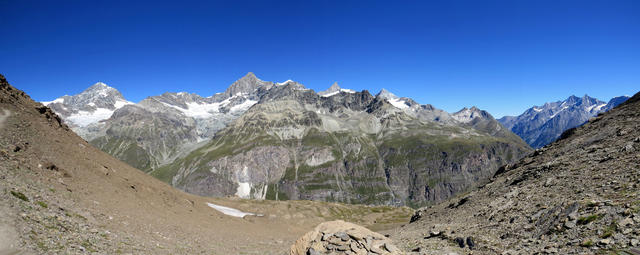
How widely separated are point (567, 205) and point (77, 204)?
4559 cm

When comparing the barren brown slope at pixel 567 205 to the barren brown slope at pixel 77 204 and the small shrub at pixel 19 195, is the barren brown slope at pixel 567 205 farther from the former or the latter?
the small shrub at pixel 19 195

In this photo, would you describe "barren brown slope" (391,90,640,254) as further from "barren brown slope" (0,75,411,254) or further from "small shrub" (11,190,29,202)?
"small shrub" (11,190,29,202)

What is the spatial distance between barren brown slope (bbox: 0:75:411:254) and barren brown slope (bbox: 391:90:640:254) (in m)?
26.3

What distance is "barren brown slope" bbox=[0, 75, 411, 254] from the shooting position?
2250 centimetres

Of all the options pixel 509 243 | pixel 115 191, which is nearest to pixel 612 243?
pixel 509 243

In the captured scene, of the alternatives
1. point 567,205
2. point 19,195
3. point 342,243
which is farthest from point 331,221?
point 19,195

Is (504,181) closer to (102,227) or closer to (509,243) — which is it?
(509,243)

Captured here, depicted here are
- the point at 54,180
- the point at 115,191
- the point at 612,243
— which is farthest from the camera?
the point at 115,191

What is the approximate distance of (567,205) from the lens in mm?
22047

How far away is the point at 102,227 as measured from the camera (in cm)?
2906

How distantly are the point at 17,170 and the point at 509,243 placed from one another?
47.0m

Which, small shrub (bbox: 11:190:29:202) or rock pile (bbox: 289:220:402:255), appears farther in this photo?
small shrub (bbox: 11:190:29:202)

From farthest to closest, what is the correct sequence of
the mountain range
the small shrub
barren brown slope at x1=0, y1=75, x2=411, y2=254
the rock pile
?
the small shrub → barren brown slope at x1=0, y1=75, x2=411, y2=254 → the rock pile → the mountain range

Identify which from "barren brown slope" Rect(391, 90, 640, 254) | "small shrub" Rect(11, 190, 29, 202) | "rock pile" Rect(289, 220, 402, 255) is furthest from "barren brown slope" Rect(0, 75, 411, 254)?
"barren brown slope" Rect(391, 90, 640, 254)
